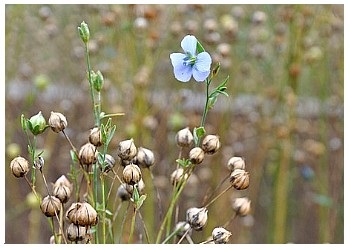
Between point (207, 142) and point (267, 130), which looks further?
point (267, 130)

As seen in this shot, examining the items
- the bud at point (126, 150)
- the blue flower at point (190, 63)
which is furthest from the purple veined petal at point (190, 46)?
the bud at point (126, 150)

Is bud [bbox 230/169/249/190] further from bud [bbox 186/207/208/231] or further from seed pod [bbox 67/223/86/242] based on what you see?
seed pod [bbox 67/223/86/242]

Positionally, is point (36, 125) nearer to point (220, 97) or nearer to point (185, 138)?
point (185, 138)

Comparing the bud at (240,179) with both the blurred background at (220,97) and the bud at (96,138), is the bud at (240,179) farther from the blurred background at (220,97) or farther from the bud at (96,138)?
the blurred background at (220,97)

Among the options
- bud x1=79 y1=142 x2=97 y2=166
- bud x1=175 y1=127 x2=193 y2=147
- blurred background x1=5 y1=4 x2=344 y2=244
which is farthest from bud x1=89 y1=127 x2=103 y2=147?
blurred background x1=5 y1=4 x2=344 y2=244

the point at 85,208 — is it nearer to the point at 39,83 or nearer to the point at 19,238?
the point at 39,83

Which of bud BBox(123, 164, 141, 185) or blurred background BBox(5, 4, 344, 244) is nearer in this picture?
bud BBox(123, 164, 141, 185)
